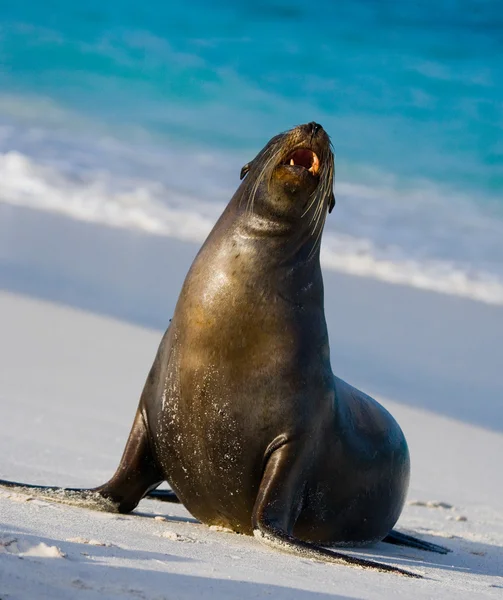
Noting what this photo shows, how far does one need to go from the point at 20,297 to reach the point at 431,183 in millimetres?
17638

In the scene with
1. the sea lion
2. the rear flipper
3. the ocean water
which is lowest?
the rear flipper

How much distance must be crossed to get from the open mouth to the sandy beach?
1.60 metres

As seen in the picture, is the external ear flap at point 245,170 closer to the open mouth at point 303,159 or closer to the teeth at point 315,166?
the open mouth at point 303,159

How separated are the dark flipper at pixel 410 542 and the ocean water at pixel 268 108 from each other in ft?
44.4

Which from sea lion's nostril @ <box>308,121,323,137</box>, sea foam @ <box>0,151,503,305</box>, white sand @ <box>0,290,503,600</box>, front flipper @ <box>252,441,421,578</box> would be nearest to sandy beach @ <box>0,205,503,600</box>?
white sand @ <box>0,290,503,600</box>

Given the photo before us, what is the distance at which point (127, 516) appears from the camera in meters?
5.34

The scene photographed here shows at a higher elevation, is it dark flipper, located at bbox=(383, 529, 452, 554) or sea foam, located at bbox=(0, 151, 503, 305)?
sea foam, located at bbox=(0, 151, 503, 305)

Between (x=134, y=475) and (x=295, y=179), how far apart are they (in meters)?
1.41

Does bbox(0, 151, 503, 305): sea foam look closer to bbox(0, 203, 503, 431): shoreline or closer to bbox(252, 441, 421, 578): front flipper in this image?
bbox(0, 203, 503, 431): shoreline

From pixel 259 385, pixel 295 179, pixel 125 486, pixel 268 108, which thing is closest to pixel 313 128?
pixel 295 179

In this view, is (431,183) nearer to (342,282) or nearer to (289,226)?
(342,282)

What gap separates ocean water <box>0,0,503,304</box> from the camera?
2242 cm

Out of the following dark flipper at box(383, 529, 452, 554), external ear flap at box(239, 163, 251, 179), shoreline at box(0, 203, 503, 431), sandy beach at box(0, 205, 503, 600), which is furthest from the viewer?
shoreline at box(0, 203, 503, 431)

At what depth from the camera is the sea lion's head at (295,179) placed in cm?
540
